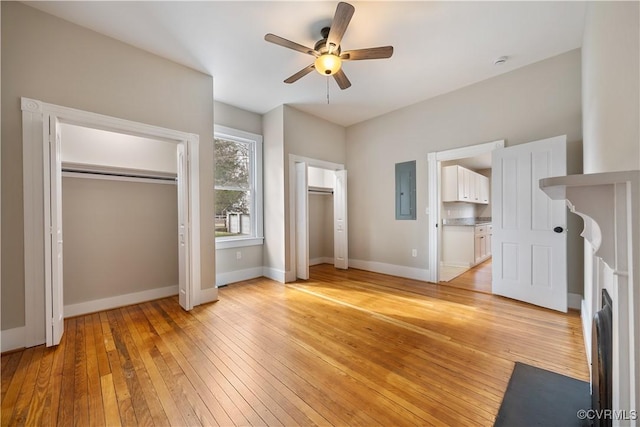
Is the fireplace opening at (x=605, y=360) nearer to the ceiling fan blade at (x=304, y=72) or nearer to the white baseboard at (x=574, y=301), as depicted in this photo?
the white baseboard at (x=574, y=301)

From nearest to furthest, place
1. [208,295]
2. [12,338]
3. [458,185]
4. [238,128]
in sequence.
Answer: [12,338]
[208,295]
[238,128]
[458,185]

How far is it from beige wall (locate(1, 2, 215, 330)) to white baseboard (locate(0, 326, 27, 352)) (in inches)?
2.0

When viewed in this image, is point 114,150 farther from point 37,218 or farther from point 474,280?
point 474,280

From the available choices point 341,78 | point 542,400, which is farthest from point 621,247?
point 341,78

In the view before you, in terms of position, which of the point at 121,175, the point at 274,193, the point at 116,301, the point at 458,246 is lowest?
the point at 116,301

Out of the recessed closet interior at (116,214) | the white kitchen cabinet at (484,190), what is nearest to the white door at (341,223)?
the recessed closet interior at (116,214)

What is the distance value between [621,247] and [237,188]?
437 cm

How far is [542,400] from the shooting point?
154 cm

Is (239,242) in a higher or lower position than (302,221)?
lower

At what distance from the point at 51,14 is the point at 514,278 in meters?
5.72

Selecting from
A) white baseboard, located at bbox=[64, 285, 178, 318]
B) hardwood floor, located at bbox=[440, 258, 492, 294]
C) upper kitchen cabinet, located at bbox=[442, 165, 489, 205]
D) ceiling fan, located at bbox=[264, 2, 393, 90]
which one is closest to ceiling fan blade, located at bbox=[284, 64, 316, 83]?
ceiling fan, located at bbox=[264, 2, 393, 90]

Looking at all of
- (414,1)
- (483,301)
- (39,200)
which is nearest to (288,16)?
(414,1)

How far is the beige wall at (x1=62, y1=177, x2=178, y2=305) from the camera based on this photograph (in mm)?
2863

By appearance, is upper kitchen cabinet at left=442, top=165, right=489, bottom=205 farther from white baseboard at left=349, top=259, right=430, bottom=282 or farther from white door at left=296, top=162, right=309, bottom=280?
white door at left=296, top=162, right=309, bottom=280
